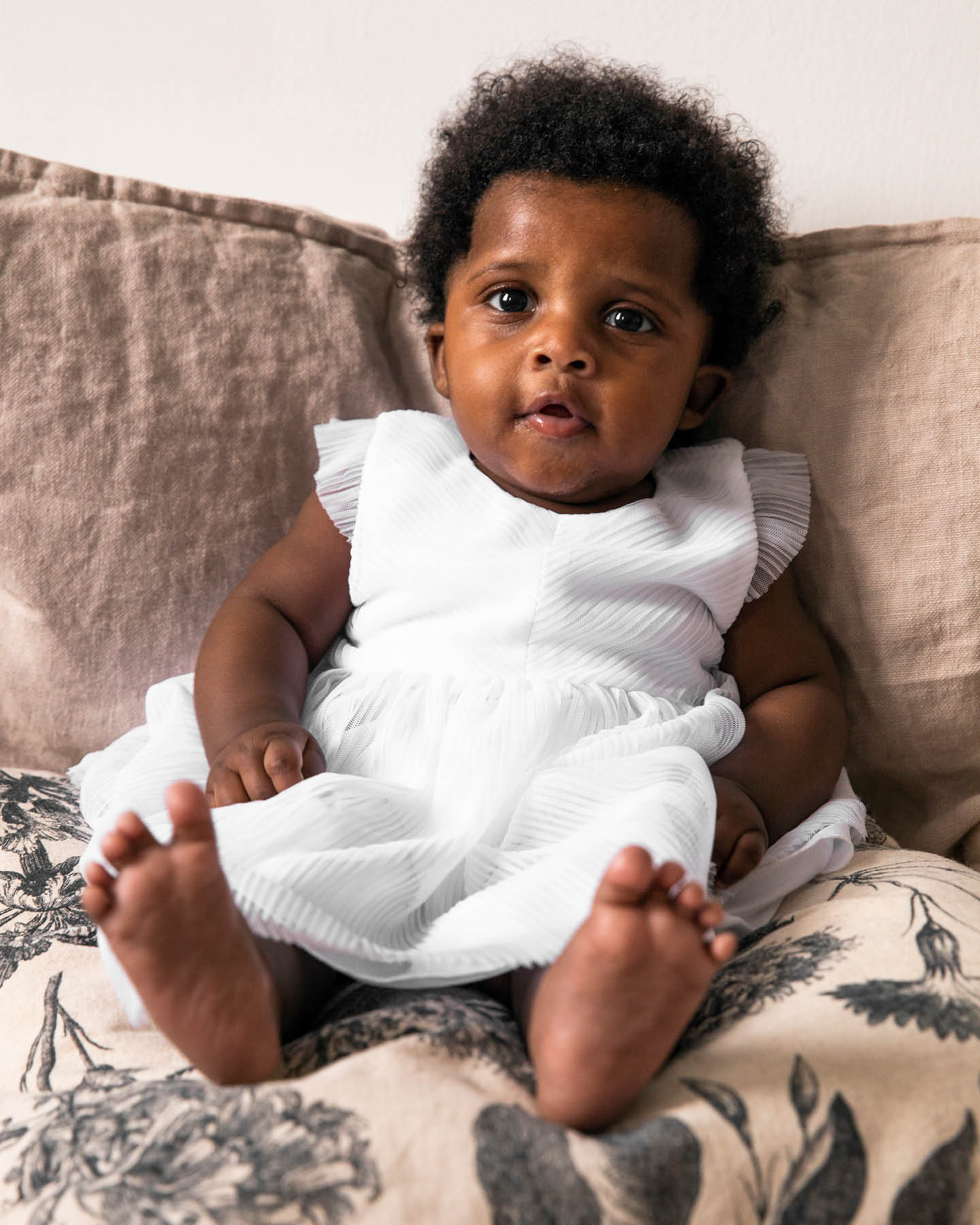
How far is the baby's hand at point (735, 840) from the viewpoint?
83cm

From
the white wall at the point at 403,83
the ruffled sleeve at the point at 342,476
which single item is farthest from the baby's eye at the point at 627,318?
the white wall at the point at 403,83

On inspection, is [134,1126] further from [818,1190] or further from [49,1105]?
[818,1190]

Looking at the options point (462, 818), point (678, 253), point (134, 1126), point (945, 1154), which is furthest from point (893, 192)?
point (134, 1126)

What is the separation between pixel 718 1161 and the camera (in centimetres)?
56

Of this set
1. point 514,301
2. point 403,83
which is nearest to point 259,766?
point 514,301

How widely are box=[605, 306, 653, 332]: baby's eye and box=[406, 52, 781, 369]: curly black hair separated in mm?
82

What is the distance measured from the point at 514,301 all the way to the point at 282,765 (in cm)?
47

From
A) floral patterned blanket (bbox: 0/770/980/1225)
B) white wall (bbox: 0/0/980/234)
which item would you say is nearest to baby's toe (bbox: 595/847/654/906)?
floral patterned blanket (bbox: 0/770/980/1225)

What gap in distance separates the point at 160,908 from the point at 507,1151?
218mm

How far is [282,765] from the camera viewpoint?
812 mm

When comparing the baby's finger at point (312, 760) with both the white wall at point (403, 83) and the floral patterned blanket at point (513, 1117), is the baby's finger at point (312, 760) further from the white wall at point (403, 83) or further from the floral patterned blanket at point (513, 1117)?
the white wall at point (403, 83)

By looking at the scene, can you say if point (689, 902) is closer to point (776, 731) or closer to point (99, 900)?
point (99, 900)

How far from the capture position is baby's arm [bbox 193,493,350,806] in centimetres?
83

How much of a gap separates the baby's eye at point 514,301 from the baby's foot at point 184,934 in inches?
22.3
